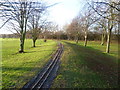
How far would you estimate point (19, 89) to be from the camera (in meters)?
6.02

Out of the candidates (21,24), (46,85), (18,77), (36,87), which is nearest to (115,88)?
(46,85)

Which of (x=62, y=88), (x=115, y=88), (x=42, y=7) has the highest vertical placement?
(x=42, y=7)

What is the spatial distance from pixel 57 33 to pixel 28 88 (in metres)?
81.0

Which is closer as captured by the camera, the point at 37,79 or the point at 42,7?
the point at 42,7

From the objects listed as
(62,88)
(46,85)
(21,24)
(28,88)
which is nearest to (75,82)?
(62,88)

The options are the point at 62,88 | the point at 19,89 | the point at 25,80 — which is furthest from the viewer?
the point at 25,80

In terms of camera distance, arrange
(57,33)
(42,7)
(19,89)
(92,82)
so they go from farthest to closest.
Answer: (57,33) → (92,82) → (19,89) → (42,7)

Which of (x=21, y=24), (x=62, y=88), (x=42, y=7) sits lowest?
(x=62, y=88)

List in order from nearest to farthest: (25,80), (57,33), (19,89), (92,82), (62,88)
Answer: (19,89) → (62,88) → (25,80) → (92,82) → (57,33)

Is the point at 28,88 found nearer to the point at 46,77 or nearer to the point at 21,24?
the point at 46,77

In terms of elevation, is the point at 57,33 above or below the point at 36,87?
above

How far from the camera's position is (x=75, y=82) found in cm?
725

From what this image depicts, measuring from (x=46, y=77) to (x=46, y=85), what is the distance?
3.57 ft

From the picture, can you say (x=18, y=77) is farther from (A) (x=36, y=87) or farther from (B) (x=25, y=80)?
(A) (x=36, y=87)
